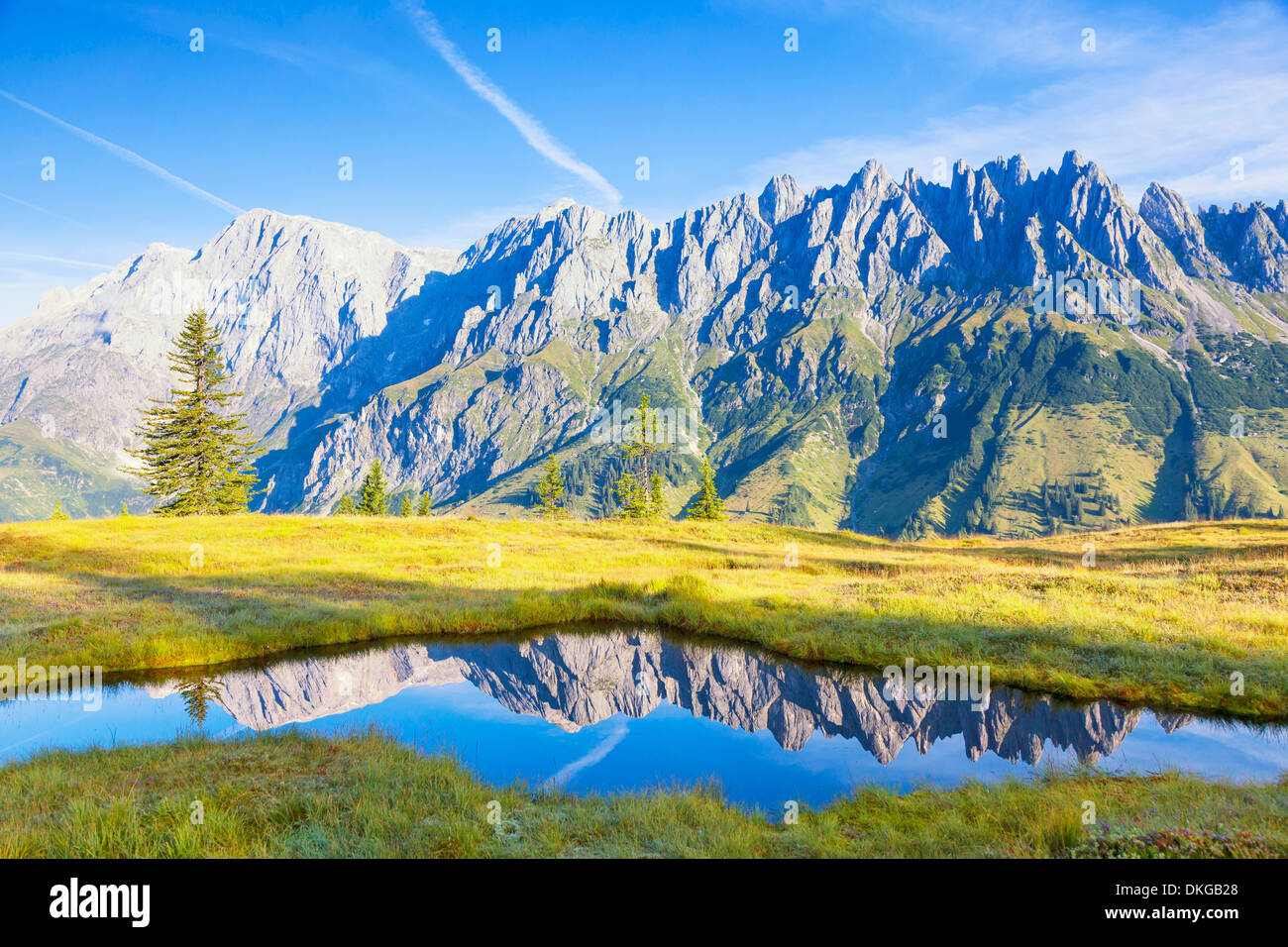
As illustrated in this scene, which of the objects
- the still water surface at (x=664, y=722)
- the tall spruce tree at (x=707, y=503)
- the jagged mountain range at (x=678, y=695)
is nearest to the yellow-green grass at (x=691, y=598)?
the still water surface at (x=664, y=722)

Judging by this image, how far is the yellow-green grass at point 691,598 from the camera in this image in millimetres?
19359

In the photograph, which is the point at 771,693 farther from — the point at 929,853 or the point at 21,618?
the point at 21,618

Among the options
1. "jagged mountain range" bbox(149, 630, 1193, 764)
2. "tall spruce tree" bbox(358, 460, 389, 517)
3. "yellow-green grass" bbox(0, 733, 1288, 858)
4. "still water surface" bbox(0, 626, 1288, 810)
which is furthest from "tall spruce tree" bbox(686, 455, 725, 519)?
"yellow-green grass" bbox(0, 733, 1288, 858)

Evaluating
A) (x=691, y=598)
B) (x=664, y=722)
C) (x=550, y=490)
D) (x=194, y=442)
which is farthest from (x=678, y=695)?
(x=550, y=490)

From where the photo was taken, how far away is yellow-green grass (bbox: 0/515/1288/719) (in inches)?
762

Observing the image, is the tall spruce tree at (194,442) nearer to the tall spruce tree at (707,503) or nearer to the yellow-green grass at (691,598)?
the yellow-green grass at (691,598)

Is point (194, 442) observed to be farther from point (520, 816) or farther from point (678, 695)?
point (520, 816)

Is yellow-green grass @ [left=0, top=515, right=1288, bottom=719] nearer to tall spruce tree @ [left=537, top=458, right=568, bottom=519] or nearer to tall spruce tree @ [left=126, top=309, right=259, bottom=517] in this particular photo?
tall spruce tree @ [left=126, top=309, right=259, bottom=517]

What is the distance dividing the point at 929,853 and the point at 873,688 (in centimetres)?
1020

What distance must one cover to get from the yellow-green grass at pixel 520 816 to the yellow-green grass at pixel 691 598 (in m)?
8.62

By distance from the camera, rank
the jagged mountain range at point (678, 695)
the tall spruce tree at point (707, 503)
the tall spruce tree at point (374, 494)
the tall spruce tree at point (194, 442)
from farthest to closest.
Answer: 1. the tall spruce tree at point (374, 494)
2. the tall spruce tree at point (707, 503)
3. the tall spruce tree at point (194, 442)
4. the jagged mountain range at point (678, 695)

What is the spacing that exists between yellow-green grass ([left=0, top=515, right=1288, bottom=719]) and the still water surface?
1717 millimetres
